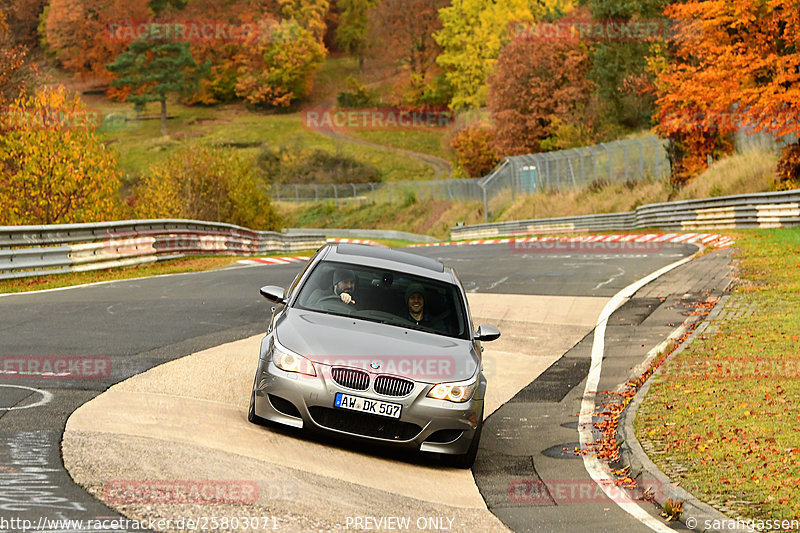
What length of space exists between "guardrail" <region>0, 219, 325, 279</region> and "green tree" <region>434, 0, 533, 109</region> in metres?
74.4

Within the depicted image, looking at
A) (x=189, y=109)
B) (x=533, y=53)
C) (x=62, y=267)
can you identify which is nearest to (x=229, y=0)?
(x=189, y=109)

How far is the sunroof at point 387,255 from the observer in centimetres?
1053

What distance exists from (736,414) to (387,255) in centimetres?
375

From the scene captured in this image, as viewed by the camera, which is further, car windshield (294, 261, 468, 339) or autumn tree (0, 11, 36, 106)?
autumn tree (0, 11, 36, 106)

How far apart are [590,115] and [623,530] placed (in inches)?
2553

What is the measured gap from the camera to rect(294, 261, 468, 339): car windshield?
9.69 metres

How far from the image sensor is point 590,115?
229ft

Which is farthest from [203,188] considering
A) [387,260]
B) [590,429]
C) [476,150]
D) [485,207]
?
[476,150]

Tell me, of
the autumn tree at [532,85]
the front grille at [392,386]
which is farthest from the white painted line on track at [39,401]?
the autumn tree at [532,85]

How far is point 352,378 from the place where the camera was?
27.7ft

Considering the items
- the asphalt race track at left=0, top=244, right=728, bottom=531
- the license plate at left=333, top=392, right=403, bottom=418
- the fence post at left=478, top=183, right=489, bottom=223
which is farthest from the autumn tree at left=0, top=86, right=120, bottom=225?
the fence post at left=478, top=183, right=489, bottom=223

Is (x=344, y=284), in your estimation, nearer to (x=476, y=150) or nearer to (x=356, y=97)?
(x=476, y=150)

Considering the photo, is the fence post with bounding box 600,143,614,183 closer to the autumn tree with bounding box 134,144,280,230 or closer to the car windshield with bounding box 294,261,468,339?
the autumn tree with bounding box 134,144,280,230

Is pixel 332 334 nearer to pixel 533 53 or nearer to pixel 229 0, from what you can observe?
pixel 533 53
